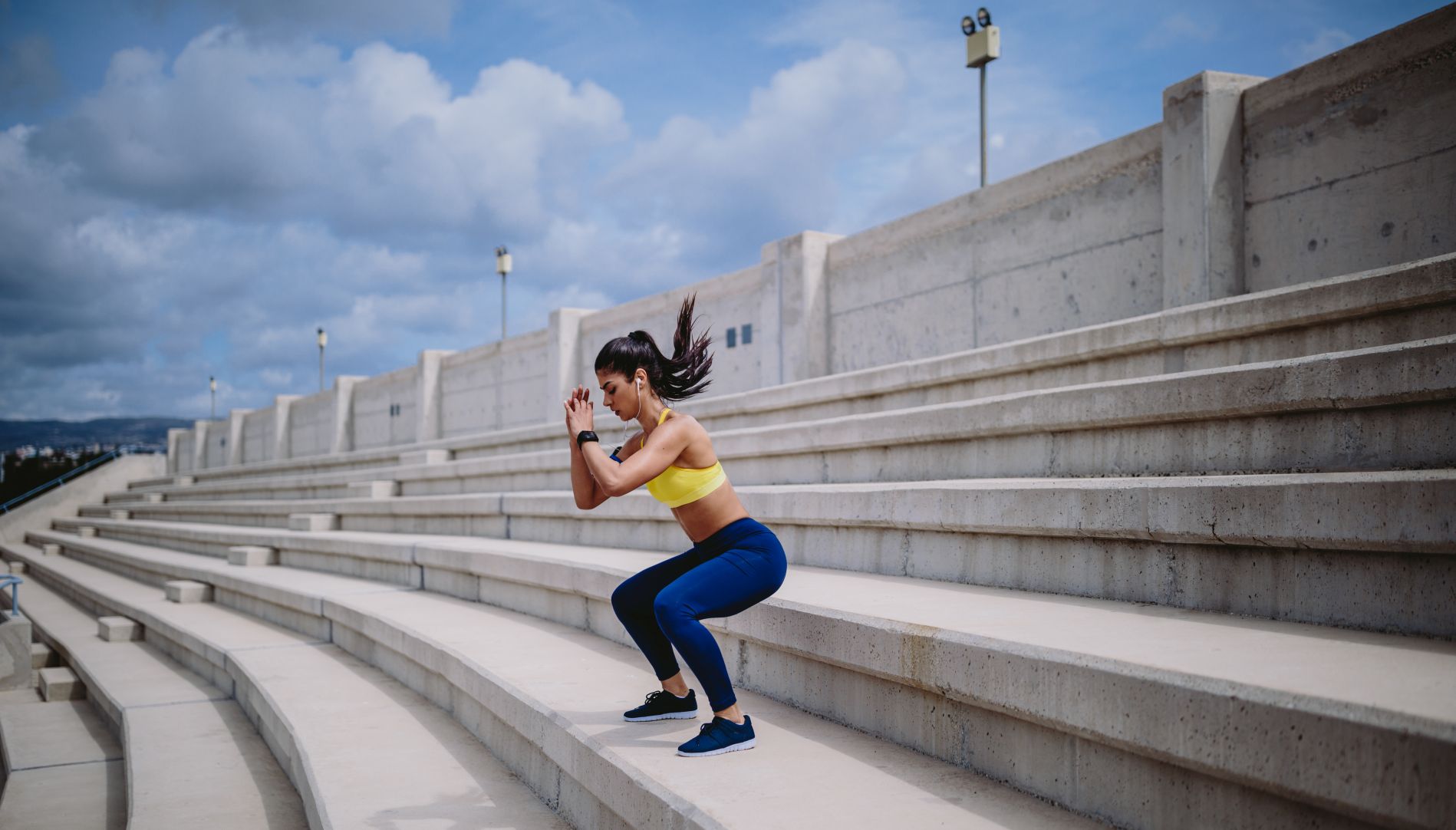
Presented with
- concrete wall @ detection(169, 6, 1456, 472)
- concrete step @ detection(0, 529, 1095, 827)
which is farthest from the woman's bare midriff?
concrete wall @ detection(169, 6, 1456, 472)

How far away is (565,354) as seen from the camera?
15266 millimetres

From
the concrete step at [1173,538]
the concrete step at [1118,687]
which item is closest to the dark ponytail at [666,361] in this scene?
the concrete step at [1118,687]

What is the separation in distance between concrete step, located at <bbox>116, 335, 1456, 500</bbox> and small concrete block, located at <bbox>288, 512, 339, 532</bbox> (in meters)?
6.93

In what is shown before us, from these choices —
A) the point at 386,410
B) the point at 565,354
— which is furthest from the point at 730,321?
the point at 386,410

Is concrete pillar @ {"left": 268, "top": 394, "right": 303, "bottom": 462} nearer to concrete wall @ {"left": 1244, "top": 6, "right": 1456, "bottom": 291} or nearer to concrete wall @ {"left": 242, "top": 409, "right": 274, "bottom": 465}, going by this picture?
concrete wall @ {"left": 242, "top": 409, "right": 274, "bottom": 465}

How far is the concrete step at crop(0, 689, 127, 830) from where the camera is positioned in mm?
4656

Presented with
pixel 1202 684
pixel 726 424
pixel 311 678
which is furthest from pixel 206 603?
pixel 1202 684

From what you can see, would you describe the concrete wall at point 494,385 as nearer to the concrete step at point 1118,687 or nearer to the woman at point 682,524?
the concrete step at point 1118,687

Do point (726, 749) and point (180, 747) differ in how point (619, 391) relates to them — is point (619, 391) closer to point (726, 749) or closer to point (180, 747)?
point (726, 749)

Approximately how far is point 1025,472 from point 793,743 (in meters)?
2.01

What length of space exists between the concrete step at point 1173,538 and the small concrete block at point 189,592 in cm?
617

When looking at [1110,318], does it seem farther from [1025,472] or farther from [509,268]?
[509,268]

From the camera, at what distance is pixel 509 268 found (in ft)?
82.3

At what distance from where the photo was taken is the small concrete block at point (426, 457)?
12906mm
